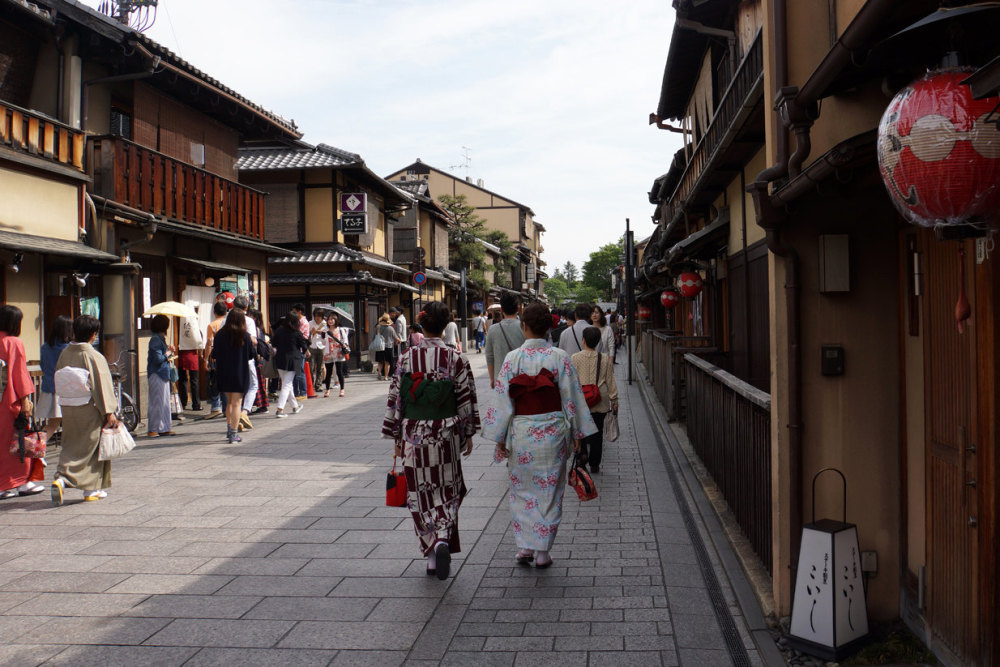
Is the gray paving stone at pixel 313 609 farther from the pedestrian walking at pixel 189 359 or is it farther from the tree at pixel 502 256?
the tree at pixel 502 256

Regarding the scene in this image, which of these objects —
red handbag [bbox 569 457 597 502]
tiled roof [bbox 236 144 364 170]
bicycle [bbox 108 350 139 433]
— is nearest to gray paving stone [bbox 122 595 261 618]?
red handbag [bbox 569 457 597 502]

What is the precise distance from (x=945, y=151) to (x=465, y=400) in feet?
12.2

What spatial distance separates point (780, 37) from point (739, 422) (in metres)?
2.92

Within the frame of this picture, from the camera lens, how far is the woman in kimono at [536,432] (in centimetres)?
564

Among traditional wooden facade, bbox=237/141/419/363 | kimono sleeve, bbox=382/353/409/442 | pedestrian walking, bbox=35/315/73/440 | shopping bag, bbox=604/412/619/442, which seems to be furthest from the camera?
traditional wooden facade, bbox=237/141/419/363

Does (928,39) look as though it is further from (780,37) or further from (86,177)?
(86,177)

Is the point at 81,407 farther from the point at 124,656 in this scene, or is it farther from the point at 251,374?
the point at 251,374

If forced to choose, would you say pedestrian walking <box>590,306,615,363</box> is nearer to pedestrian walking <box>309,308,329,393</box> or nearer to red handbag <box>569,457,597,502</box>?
red handbag <box>569,457,597,502</box>

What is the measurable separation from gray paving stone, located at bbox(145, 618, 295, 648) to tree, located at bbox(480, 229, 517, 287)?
5278 cm

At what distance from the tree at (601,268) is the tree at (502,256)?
2093 inches

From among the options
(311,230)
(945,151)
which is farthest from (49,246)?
(311,230)

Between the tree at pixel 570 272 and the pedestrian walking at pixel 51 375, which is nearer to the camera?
the pedestrian walking at pixel 51 375

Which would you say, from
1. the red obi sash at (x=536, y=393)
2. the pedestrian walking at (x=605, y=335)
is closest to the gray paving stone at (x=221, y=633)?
the red obi sash at (x=536, y=393)

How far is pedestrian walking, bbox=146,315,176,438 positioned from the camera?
12.1 metres
